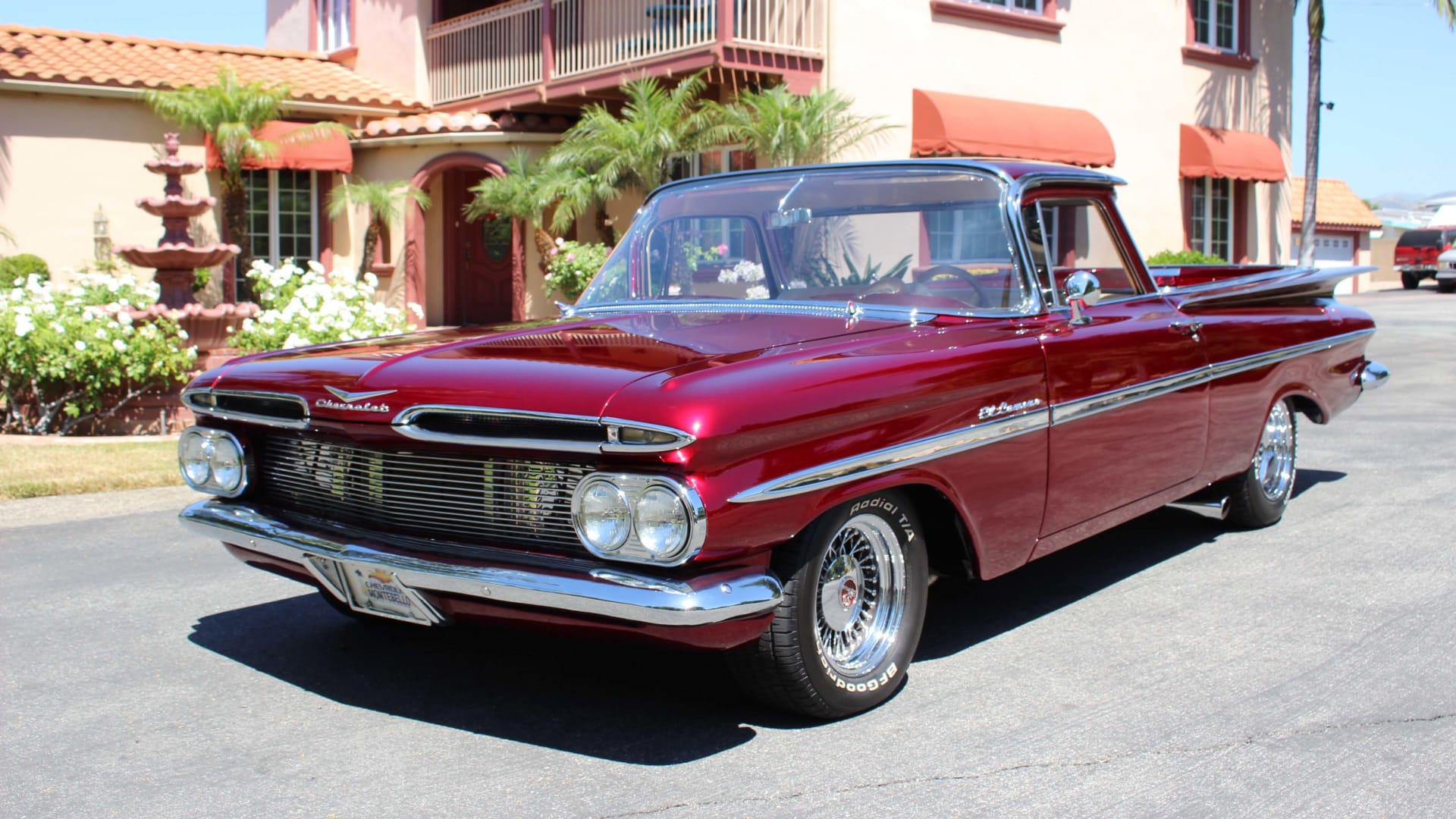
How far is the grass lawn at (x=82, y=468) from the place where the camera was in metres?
7.62

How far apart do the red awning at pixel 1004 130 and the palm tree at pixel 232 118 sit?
26.3 feet

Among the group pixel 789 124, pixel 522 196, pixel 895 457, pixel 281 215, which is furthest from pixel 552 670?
pixel 281 215

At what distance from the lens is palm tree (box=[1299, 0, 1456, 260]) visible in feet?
72.4

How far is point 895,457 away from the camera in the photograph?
3.80m

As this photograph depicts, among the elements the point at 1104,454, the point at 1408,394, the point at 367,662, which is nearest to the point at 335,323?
the point at 367,662

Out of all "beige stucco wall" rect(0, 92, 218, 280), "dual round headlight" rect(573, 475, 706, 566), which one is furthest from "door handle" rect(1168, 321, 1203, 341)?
"beige stucco wall" rect(0, 92, 218, 280)

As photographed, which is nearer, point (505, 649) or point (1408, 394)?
point (505, 649)

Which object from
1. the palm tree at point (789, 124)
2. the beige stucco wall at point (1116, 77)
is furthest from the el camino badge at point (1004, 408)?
the beige stucco wall at point (1116, 77)

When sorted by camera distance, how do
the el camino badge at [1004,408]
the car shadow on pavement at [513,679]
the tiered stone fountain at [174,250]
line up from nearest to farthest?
the car shadow on pavement at [513,679] → the el camino badge at [1004,408] → the tiered stone fountain at [174,250]

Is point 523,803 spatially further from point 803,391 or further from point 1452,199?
point 1452,199

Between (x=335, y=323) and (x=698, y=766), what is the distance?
25.5 ft

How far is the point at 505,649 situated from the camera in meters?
4.54

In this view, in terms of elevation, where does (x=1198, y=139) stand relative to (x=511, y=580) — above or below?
above

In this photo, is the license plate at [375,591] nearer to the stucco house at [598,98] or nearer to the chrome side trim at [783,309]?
the chrome side trim at [783,309]
